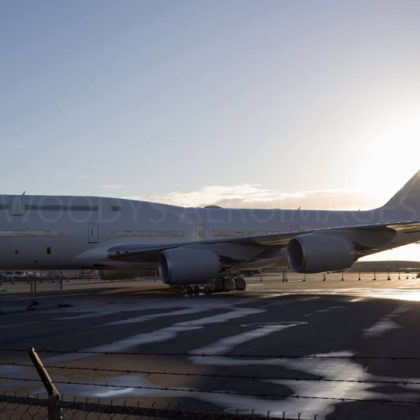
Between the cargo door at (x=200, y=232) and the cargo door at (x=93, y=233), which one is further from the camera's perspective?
the cargo door at (x=200, y=232)

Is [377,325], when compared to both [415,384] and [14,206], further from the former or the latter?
[14,206]

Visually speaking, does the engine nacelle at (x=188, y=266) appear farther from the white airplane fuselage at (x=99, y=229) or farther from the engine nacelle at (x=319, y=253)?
the engine nacelle at (x=319, y=253)

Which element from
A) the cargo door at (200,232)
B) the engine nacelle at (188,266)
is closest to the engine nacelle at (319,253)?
the engine nacelle at (188,266)

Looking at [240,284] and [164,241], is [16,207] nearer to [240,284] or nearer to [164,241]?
[164,241]

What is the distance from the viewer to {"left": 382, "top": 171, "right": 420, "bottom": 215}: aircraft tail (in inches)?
1222

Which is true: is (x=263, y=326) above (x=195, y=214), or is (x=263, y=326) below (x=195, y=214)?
below

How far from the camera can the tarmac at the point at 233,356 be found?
594 centimetres

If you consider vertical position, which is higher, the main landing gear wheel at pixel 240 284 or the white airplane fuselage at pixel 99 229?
the white airplane fuselage at pixel 99 229

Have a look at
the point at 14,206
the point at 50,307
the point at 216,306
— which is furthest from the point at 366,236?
the point at 14,206

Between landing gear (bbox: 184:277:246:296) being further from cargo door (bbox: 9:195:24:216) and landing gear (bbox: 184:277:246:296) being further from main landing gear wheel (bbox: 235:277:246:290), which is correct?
cargo door (bbox: 9:195:24:216)

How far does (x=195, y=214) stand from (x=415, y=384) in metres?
20.0

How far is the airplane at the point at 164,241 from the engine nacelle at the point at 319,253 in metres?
0.04

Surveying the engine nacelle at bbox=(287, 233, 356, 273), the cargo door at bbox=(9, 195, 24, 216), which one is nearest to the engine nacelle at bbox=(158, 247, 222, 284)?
the engine nacelle at bbox=(287, 233, 356, 273)

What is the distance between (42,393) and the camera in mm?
6340
